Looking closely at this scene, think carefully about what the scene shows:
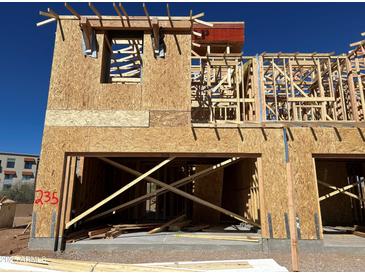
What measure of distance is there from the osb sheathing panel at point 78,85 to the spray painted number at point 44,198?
2935 millimetres

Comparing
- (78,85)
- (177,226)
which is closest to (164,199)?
(177,226)

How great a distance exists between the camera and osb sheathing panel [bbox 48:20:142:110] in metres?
9.18

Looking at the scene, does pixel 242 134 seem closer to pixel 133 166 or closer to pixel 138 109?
pixel 138 109

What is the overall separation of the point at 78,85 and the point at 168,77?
10.6ft

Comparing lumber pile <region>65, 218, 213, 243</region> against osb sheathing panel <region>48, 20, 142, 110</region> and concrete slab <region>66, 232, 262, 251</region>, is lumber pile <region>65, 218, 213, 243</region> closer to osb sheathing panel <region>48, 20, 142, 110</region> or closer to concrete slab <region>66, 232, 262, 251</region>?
concrete slab <region>66, 232, 262, 251</region>

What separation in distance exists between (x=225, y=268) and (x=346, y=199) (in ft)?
38.2

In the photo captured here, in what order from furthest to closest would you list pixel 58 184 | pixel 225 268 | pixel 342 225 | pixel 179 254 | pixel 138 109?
pixel 342 225 < pixel 138 109 < pixel 58 184 < pixel 179 254 < pixel 225 268

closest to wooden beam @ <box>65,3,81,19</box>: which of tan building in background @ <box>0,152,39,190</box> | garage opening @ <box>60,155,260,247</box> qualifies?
garage opening @ <box>60,155,260,247</box>

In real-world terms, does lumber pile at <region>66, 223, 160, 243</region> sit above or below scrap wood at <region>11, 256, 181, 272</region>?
above

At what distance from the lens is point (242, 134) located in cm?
895

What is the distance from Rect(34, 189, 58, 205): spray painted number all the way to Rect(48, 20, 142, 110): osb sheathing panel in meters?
2.94

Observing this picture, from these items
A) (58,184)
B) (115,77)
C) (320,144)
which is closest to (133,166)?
(115,77)

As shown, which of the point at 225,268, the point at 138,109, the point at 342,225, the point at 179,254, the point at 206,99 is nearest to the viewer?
the point at 225,268

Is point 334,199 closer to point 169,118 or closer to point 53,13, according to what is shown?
point 169,118
